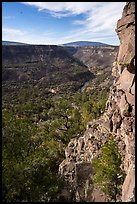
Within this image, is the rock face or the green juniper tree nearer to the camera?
the green juniper tree

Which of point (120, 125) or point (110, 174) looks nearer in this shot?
point (110, 174)

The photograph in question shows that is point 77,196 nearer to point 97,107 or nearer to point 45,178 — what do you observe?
point 45,178

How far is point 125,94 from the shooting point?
28984 millimetres

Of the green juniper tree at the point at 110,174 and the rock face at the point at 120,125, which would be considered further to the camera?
the rock face at the point at 120,125

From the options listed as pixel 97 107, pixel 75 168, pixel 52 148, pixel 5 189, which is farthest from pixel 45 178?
pixel 97 107

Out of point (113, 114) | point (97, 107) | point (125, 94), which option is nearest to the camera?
point (125, 94)

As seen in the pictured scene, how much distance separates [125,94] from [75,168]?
865 centimetres

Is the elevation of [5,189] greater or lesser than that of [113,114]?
lesser

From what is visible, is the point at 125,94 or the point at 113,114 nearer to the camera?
the point at 125,94

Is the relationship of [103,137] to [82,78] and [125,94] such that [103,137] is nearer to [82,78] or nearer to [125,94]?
[125,94]

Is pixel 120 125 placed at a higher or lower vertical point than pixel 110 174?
higher

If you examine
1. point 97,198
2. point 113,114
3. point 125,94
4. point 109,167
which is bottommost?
point 97,198

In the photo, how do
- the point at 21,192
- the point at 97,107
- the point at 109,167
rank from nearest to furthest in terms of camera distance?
the point at 21,192 → the point at 109,167 → the point at 97,107

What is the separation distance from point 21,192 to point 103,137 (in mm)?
15216
